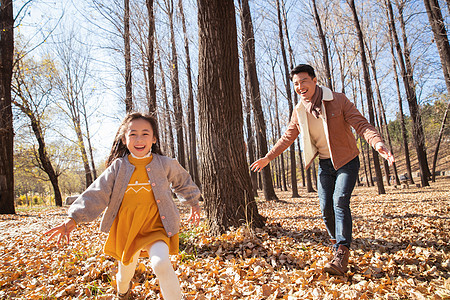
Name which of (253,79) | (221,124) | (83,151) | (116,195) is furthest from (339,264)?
(83,151)

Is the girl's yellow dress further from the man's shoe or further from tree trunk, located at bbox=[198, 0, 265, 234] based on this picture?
tree trunk, located at bbox=[198, 0, 265, 234]

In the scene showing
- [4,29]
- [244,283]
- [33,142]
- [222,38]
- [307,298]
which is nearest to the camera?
[307,298]

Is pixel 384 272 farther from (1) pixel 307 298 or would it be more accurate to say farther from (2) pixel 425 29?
(2) pixel 425 29

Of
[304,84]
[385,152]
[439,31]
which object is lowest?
[385,152]

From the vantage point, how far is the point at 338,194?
2732mm

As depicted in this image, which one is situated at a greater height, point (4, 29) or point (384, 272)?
point (4, 29)

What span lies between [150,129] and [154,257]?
1134mm

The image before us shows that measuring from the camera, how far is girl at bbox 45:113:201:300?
6.82 ft

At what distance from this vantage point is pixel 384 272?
104 inches

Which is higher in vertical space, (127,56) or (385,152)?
(127,56)

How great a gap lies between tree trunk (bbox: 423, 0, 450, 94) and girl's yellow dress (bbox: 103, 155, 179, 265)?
902 centimetres

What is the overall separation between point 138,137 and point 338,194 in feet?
7.10

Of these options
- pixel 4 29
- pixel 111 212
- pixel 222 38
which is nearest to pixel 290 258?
pixel 111 212

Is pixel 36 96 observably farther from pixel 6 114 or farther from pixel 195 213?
pixel 195 213
